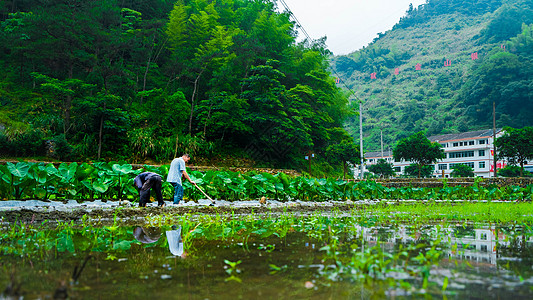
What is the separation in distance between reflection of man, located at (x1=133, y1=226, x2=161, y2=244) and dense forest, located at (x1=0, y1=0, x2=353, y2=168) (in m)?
12.8

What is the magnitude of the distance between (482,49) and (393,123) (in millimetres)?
31770

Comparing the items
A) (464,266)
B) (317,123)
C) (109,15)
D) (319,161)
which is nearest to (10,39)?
(109,15)

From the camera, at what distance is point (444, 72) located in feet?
307

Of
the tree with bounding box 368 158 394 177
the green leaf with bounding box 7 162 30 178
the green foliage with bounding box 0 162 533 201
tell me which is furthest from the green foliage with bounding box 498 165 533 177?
the green leaf with bounding box 7 162 30 178

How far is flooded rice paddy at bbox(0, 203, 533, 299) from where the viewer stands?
1.76 meters

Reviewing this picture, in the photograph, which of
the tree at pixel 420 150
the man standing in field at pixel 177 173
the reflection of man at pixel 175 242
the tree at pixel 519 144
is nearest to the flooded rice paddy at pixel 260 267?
the reflection of man at pixel 175 242

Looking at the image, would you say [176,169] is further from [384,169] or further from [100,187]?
[384,169]

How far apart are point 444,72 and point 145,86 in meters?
93.2

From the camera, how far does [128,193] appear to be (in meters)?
8.12

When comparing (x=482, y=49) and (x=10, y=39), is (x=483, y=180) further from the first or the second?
(x=482, y=49)

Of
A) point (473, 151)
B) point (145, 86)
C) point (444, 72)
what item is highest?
point (444, 72)

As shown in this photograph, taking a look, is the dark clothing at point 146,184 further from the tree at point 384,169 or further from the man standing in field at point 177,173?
the tree at point 384,169

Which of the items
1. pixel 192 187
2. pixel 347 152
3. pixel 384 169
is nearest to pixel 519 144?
pixel 347 152

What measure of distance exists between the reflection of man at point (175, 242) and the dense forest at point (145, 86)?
13.3 meters
